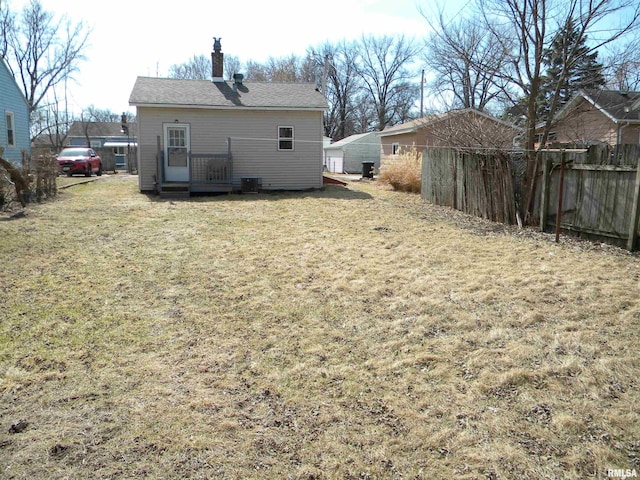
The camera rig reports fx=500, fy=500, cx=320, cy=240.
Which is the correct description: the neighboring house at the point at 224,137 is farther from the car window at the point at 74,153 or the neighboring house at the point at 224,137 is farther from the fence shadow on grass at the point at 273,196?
the car window at the point at 74,153

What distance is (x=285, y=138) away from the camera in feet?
56.4

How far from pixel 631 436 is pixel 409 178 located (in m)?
14.8

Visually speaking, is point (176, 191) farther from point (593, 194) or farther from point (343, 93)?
point (343, 93)

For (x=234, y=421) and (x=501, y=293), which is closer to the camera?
(x=234, y=421)

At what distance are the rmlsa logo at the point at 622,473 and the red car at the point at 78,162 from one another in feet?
85.4

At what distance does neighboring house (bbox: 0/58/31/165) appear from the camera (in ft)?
60.4

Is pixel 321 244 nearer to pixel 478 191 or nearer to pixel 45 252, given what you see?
pixel 45 252

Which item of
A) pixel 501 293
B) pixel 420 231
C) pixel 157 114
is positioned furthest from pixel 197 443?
pixel 157 114

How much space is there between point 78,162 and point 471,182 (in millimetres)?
20542

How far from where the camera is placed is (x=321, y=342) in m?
4.37

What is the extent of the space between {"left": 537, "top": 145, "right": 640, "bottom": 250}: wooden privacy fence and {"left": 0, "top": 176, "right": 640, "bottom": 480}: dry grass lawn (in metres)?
0.52

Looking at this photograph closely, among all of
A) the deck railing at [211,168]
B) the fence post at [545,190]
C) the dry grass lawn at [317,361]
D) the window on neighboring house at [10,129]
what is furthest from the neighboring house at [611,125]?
the window on neighboring house at [10,129]

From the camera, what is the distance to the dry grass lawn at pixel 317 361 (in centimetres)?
281

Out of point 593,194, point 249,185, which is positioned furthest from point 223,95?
point 593,194
